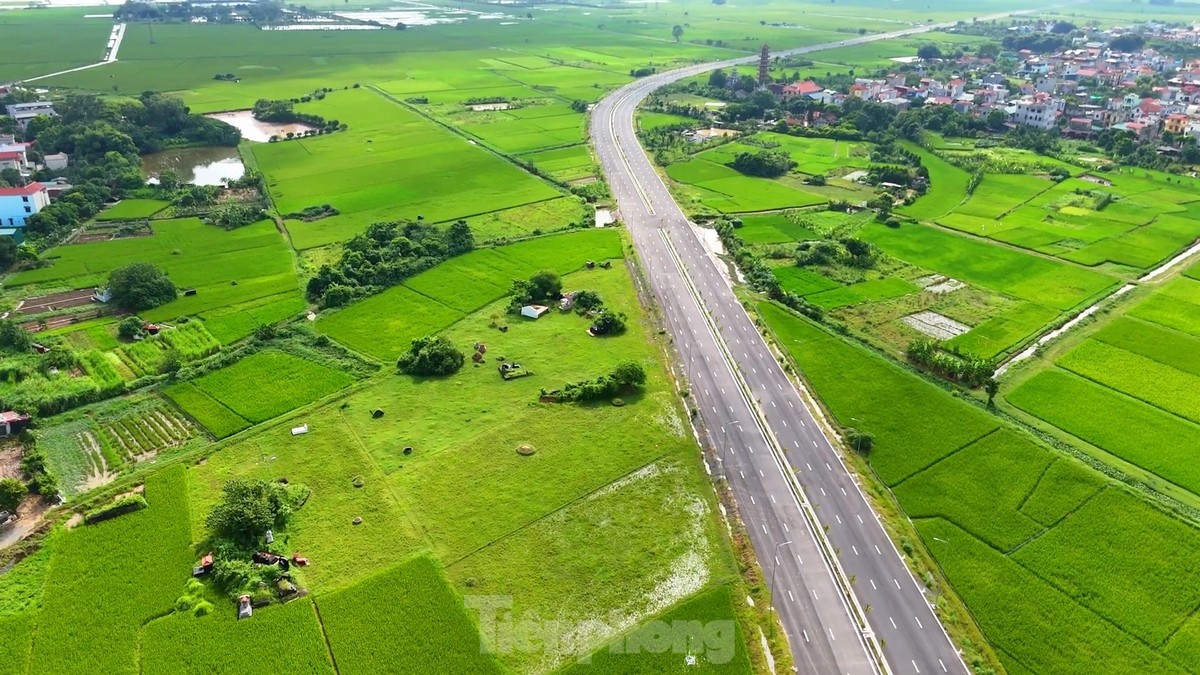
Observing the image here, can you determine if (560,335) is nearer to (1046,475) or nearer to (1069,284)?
(1046,475)

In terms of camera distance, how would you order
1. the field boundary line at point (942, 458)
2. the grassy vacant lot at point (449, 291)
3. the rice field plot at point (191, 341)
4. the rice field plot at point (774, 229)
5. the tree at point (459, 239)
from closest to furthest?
the field boundary line at point (942, 458), the rice field plot at point (191, 341), the grassy vacant lot at point (449, 291), the tree at point (459, 239), the rice field plot at point (774, 229)

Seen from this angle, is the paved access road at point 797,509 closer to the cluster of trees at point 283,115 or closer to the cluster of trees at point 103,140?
the cluster of trees at point 103,140

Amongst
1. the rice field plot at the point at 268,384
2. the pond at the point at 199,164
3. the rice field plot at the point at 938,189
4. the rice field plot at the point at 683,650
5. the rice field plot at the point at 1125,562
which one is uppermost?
the rice field plot at the point at 938,189

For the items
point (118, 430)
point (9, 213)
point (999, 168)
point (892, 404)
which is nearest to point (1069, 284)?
point (892, 404)

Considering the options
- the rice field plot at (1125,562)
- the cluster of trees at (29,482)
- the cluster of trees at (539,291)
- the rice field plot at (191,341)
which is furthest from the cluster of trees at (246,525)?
the rice field plot at (1125,562)

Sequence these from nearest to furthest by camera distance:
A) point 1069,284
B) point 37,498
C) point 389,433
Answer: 1. point 37,498
2. point 389,433
3. point 1069,284

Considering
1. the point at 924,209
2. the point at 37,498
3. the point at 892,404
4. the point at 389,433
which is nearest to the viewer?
the point at 37,498

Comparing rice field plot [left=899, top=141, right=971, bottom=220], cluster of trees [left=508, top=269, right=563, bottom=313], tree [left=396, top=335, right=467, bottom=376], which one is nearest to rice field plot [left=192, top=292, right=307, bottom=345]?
tree [left=396, top=335, right=467, bottom=376]
